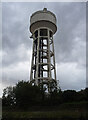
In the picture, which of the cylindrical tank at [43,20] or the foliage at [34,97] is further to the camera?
the cylindrical tank at [43,20]

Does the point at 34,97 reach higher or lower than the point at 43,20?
lower

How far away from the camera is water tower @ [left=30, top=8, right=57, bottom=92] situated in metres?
32.8

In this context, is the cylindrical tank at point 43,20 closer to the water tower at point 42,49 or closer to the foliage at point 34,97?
the water tower at point 42,49

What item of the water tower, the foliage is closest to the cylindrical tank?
the water tower

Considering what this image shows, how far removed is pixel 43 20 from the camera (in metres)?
34.7

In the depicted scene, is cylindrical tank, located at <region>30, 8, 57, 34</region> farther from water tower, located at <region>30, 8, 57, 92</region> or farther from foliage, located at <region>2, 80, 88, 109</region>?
foliage, located at <region>2, 80, 88, 109</region>

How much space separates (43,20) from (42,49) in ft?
16.9

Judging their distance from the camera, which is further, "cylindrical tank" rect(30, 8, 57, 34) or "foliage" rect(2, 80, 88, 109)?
"cylindrical tank" rect(30, 8, 57, 34)

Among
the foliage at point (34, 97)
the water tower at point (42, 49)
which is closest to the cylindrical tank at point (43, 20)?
the water tower at point (42, 49)

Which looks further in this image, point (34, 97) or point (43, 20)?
point (43, 20)

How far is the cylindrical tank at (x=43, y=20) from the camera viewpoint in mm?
34688

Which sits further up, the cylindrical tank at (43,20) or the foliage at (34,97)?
the cylindrical tank at (43,20)

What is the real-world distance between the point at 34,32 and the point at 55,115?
2106 centimetres

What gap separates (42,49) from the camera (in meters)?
34.4
